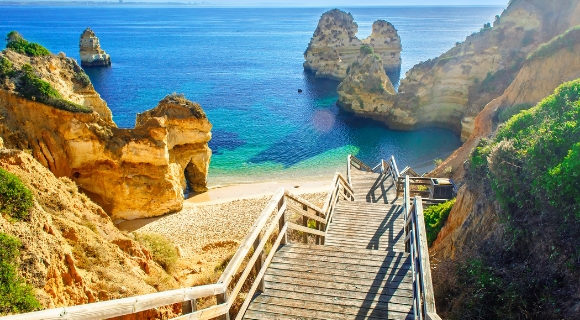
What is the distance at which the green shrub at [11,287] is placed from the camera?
5657 mm

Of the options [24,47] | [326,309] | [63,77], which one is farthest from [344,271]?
[24,47]

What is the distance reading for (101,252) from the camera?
382 inches

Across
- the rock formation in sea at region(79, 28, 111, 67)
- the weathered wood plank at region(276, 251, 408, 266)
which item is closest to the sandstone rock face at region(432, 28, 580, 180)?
the weathered wood plank at region(276, 251, 408, 266)

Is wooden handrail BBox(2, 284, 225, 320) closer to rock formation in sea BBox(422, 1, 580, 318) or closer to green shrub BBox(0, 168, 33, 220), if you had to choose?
rock formation in sea BBox(422, 1, 580, 318)

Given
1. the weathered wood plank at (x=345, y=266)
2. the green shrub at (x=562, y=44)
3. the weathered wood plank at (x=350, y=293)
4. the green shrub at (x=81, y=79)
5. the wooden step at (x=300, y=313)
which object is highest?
the green shrub at (x=562, y=44)

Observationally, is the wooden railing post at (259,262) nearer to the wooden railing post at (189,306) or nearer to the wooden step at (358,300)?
the wooden step at (358,300)

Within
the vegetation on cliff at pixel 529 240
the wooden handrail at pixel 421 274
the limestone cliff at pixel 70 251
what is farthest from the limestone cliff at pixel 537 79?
the limestone cliff at pixel 70 251

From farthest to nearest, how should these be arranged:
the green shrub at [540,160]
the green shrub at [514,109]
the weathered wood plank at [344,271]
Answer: the green shrub at [514,109]
the weathered wood plank at [344,271]
the green shrub at [540,160]

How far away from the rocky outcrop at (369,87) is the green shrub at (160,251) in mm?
37355

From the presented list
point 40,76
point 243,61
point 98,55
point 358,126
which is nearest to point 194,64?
point 243,61

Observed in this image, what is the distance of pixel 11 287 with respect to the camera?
5930 mm

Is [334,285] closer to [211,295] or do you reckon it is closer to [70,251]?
[211,295]

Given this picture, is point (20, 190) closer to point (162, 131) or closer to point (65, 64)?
point (162, 131)

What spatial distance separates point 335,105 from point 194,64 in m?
41.6
